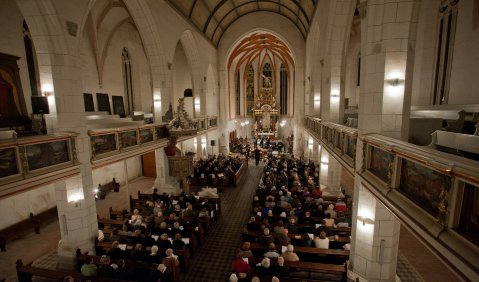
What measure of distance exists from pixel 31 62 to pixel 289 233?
43.1 ft

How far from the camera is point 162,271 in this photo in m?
6.24

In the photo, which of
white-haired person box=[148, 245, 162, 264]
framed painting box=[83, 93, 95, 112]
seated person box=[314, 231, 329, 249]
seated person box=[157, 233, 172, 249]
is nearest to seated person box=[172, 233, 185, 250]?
seated person box=[157, 233, 172, 249]

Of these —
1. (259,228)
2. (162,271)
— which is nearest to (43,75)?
(162,271)

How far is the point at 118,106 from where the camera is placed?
16656 mm

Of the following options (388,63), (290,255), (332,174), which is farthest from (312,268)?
(332,174)

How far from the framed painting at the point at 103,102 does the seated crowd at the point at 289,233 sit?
37.2 feet

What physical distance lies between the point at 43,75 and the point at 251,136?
31.1 meters

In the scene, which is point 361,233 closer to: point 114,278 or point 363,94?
point 363,94

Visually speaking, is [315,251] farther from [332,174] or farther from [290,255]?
[332,174]

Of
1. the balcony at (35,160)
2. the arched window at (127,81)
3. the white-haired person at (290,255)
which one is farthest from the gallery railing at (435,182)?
the arched window at (127,81)

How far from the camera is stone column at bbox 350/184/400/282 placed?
552 centimetres

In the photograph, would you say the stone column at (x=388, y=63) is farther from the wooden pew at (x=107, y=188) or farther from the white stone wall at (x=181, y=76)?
the white stone wall at (x=181, y=76)

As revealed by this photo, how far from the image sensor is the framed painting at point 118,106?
16.3 metres

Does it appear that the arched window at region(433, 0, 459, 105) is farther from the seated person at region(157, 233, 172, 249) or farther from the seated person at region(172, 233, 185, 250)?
the seated person at region(157, 233, 172, 249)
